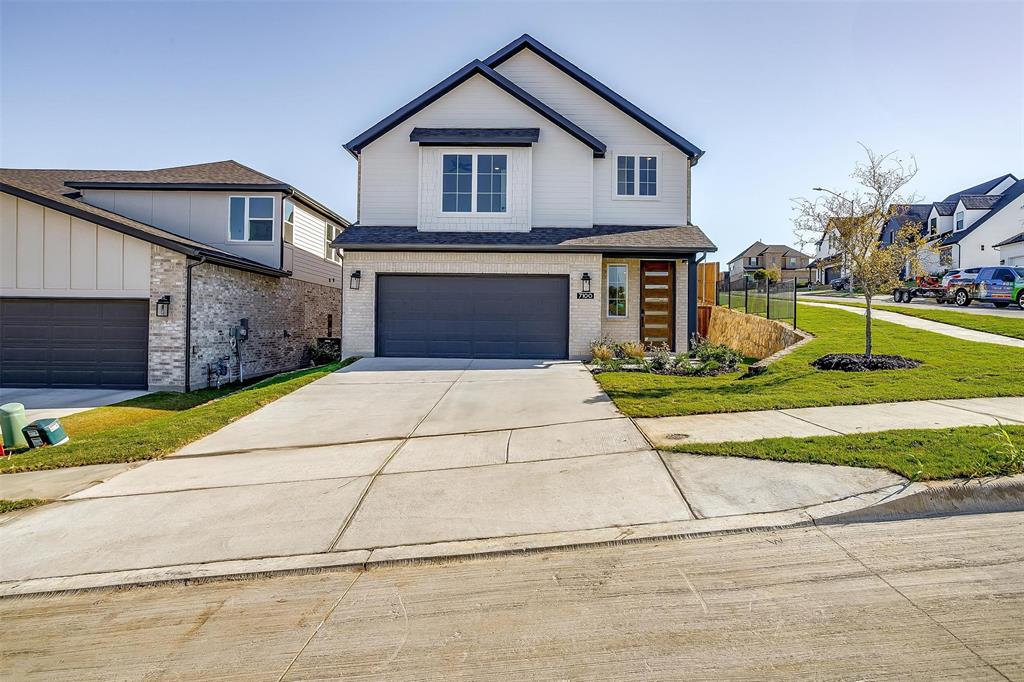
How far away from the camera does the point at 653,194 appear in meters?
18.4

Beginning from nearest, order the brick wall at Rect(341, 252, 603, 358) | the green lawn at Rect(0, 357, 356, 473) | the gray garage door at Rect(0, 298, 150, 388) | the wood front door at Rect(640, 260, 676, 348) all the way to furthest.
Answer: the green lawn at Rect(0, 357, 356, 473) < the gray garage door at Rect(0, 298, 150, 388) < the brick wall at Rect(341, 252, 603, 358) < the wood front door at Rect(640, 260, 676, 348)

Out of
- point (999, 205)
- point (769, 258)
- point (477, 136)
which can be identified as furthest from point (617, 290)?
point (769, 258)

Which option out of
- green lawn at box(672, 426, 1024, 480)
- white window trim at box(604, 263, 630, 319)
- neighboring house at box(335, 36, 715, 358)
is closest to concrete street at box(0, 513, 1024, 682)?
green lawn at box(672, 426, 1024, 480)

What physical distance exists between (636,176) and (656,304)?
4.19m

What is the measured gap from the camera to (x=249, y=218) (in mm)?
19344

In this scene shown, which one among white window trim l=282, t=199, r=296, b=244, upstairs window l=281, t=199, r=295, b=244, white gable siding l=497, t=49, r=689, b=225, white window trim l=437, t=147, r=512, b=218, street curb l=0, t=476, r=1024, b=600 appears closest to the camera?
street curb l=0, t=476, r=1024, b=600

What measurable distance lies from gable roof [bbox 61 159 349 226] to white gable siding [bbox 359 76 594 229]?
3.54 metres

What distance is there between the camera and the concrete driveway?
16.4ft

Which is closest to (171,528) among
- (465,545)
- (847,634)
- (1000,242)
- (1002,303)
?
(465,545)

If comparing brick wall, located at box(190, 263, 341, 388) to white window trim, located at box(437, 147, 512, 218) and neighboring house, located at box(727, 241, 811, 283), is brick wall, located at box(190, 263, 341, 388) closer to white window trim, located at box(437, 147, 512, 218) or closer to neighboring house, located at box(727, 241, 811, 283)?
white window trim, located at box(437, 147, 512, 218)

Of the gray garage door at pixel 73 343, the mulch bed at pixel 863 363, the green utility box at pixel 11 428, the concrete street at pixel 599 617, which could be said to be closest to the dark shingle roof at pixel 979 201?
the mulch bed at pixel 863 363

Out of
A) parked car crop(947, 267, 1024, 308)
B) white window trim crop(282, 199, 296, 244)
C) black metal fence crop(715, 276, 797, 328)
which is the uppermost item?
white window trim crop(282, 199, 296, 244)

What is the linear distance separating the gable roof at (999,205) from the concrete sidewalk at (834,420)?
130 feet

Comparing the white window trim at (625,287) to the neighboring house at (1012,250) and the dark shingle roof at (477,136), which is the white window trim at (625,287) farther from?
the neighboring house at (1012,250)
